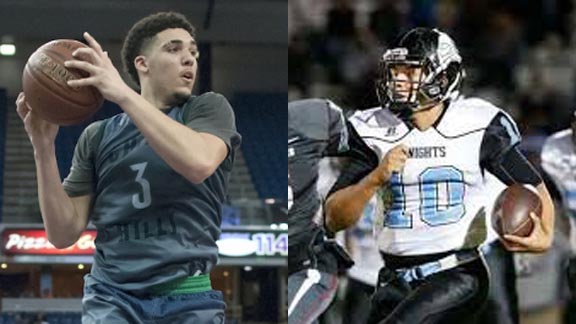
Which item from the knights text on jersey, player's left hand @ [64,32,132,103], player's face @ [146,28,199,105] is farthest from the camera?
player's face @ [146,28,199,105]

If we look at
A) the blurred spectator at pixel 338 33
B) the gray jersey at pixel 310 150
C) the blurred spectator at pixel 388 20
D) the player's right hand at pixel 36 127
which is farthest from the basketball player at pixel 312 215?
the player's right hand at pixel 36 127

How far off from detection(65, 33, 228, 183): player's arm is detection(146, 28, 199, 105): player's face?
0.13 m

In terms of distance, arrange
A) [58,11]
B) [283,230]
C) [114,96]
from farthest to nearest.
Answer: [283,230], [58,11], [114,96]

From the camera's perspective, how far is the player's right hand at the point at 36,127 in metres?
3.74

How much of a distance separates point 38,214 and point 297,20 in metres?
0.93

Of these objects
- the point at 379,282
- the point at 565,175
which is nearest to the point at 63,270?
the point at 379,282

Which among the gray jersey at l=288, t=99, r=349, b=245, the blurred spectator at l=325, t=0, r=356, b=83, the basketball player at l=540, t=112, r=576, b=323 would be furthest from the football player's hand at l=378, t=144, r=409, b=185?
the basketball player at l=540, t=112, r=576, b=323

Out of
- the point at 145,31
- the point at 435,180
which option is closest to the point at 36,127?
the point at 145,31

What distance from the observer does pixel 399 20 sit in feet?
12.3

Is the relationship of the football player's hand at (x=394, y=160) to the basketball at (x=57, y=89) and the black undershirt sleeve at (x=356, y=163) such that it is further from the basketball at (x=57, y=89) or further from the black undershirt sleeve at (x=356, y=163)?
the basketball at (x=57, y=89)

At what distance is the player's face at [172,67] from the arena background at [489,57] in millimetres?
287

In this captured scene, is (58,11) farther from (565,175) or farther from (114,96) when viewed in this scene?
(565,175)

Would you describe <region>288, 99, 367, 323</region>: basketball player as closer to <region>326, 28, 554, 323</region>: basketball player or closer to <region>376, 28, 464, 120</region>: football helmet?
<region>326, 28, 554, 323</region>: basketball player

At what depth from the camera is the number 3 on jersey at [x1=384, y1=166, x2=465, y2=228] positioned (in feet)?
12.2
